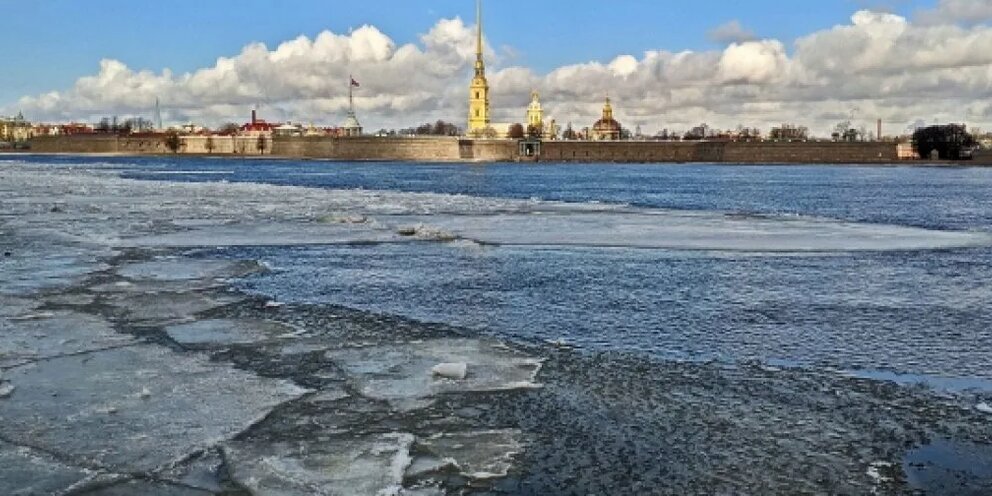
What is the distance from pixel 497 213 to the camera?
26.5m

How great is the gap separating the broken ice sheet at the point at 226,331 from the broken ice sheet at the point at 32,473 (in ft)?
9.83

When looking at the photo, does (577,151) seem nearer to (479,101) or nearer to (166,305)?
(479,101)

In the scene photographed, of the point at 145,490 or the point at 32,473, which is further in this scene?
the point at 32,473

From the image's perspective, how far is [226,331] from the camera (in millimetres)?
8516

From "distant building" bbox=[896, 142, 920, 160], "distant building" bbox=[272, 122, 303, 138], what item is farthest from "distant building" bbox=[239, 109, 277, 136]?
"distant building" bbox=[896, 142, 920, 160]

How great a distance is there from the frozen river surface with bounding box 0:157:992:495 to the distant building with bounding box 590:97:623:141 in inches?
6234

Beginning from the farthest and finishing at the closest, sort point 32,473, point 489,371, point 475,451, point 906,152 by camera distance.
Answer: point 906,152
point 489,371
point 475,451
point 32,473

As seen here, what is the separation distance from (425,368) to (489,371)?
48 cm

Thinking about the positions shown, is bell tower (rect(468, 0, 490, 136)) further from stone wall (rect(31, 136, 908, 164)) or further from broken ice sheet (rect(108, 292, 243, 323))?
broken ice sheet (rect(108, 292, 243, 323))

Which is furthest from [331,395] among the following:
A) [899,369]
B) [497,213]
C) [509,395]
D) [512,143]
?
[512,143]

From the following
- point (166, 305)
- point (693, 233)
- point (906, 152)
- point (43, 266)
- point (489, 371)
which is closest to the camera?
point (489, 371)

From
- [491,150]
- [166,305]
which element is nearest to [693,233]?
[166,305]

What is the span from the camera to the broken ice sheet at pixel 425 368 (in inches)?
258

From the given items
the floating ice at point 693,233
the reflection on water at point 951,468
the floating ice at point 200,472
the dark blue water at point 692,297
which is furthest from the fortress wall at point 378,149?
the floating ice at point 200,472
